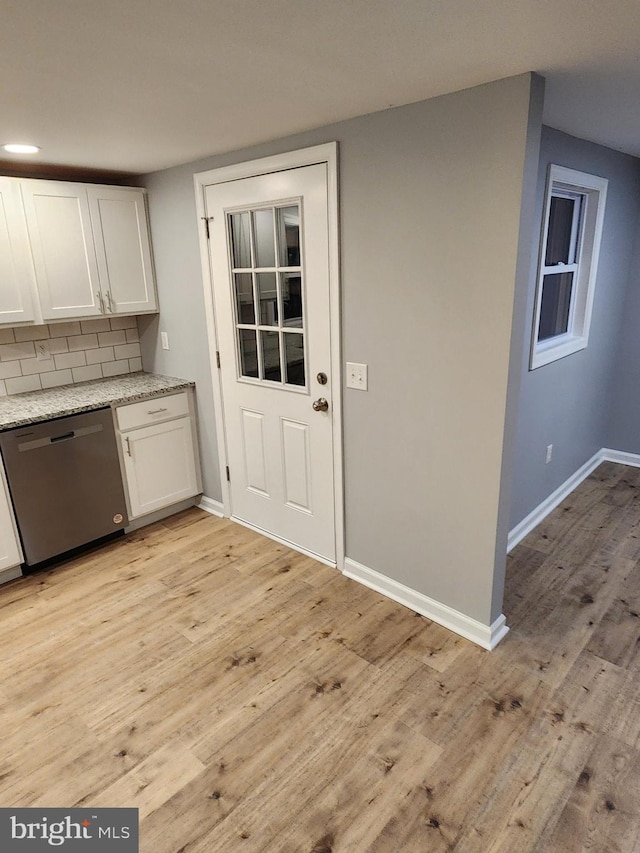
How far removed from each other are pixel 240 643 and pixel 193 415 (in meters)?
1.59

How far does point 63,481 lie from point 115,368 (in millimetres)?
1019

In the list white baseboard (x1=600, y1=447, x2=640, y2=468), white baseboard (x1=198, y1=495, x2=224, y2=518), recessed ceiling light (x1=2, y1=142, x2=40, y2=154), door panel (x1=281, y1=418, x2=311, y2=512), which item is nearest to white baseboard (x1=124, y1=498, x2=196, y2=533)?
white baseboard (x1=198, y1=495, x2=224, y2=518)

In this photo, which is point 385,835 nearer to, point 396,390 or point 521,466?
point 396,390

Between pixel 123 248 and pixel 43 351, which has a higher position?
pixel 123 248

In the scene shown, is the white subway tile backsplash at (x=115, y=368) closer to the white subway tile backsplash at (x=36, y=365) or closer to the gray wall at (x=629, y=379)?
the white subway tile backsplash at (x=36, y=365)

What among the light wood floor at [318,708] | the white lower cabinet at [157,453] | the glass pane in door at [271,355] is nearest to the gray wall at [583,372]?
the light wood floor at [318,708]

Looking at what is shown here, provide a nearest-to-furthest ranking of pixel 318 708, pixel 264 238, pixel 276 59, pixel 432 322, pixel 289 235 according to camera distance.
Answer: pixel 276 59, pixel 318 708, pixel 432 322, pixel 289 235, pixel 264 238

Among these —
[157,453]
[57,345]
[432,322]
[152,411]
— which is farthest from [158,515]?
[432,322]

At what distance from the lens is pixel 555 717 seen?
1.89 meters

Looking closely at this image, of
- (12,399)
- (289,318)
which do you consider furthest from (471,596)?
(12,399)

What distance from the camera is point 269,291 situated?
2711mm

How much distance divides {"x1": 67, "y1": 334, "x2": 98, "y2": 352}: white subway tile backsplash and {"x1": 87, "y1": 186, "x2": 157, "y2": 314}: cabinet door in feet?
1.08

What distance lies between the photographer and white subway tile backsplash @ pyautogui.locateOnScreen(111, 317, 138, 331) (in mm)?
3535

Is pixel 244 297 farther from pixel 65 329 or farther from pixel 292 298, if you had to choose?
pixel 65 329
